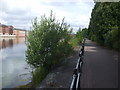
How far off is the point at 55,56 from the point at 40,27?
68.1 inches

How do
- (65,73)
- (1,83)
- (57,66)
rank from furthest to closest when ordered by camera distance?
(1,83) → (57,66) → (65,73)

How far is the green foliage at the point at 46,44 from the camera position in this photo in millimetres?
9742

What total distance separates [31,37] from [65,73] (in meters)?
2.63

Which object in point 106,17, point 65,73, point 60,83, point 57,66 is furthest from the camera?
point 106,17

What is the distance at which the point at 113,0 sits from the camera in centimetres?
2069

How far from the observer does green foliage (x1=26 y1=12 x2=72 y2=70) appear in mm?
9742

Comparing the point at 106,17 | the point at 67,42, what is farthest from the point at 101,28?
the point at 67,42

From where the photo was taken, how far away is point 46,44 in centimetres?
1006

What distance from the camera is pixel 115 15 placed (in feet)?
70.6

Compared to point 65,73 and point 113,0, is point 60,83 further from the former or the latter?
point 113,0

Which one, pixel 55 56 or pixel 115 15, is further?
pixel 115 15

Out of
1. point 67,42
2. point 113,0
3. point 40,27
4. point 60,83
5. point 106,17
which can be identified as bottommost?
point 60,83

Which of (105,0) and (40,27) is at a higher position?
(105,0)

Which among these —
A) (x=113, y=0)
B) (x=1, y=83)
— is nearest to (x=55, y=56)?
(x=1, y=83)
